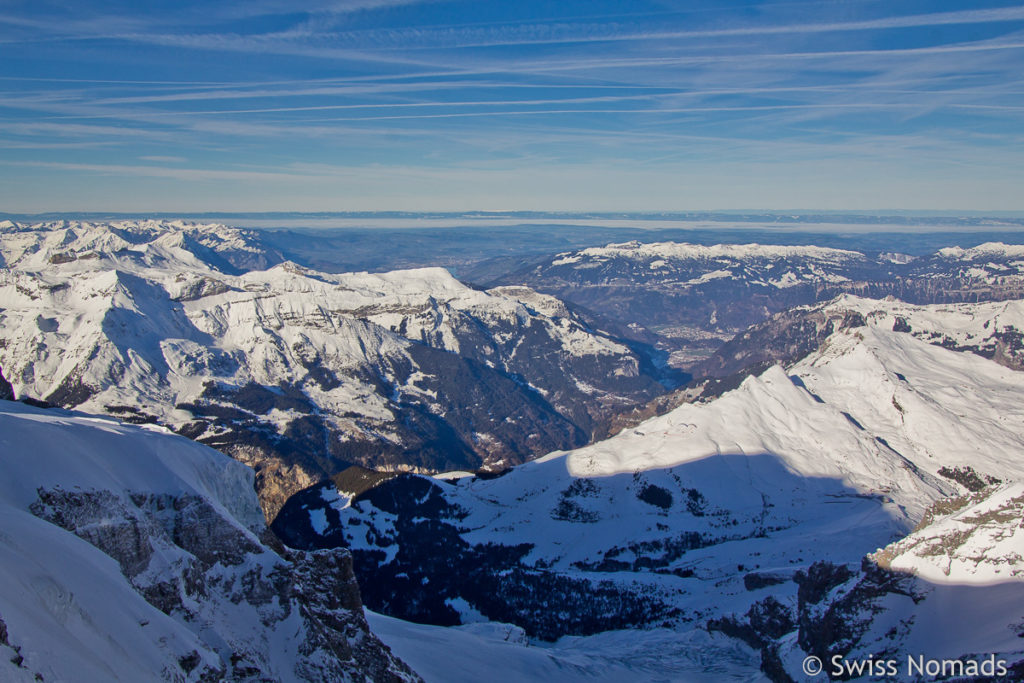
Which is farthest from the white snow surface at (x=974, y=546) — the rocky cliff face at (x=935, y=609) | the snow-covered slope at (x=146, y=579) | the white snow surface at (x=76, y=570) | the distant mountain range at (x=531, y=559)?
the white snow surface at (x=76, y=570)

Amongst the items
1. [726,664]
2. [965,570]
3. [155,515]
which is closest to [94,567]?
[155,515]

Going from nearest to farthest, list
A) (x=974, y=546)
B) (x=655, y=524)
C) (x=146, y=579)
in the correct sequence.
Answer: (x=146, y=579) < (x=974, y=546) < (x=655, y=524)

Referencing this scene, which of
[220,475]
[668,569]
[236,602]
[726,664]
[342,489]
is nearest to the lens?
[236,602]

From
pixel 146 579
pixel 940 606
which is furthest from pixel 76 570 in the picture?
pixel 940 606

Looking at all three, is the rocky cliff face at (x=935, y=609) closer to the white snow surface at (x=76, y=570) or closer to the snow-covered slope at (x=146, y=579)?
the snow-covered slope at (x=146, y=579)

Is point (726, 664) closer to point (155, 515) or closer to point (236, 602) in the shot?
point (236, 602)

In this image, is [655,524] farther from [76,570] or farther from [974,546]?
[76,570]

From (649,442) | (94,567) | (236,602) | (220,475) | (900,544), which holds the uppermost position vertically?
(94,567)

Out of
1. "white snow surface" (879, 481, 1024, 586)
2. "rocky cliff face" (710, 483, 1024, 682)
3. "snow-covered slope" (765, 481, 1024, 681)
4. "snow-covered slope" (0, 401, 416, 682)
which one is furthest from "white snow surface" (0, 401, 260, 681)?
"white snow surface" (879, 481, 1024, 586)
